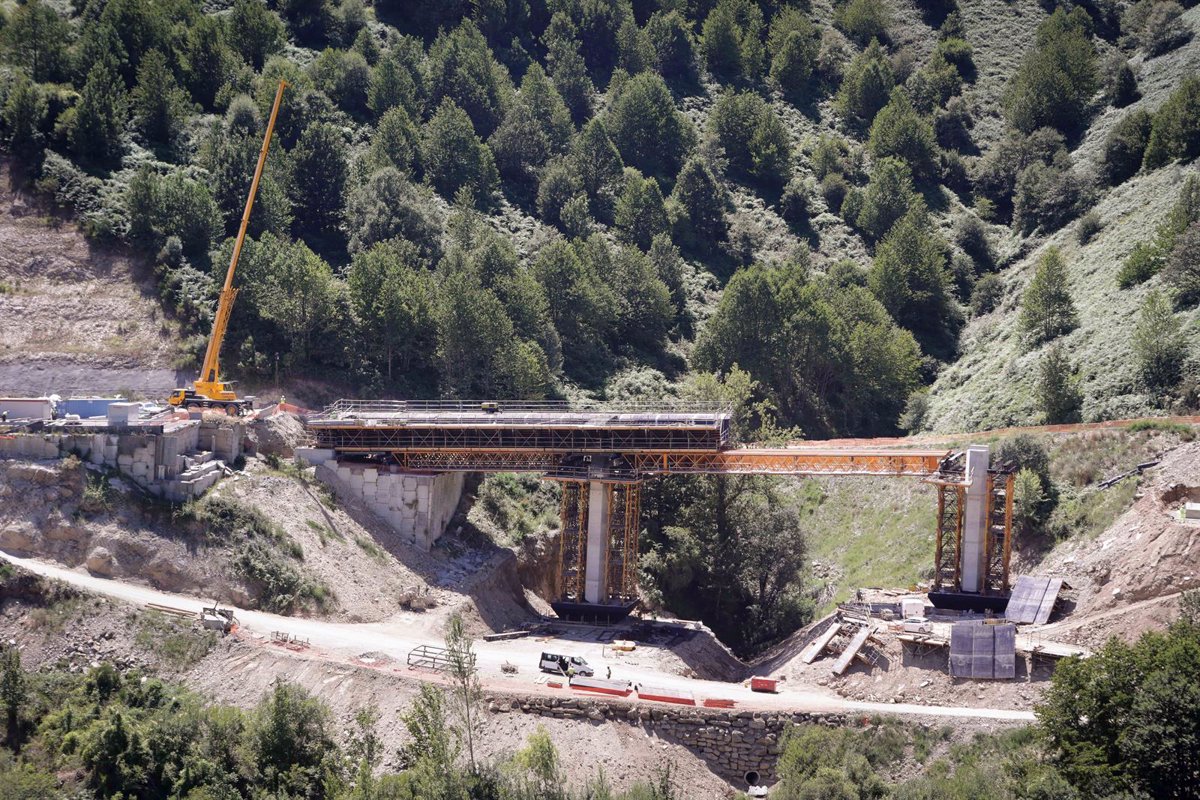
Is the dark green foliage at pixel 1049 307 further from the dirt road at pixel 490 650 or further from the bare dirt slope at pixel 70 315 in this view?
the bare dirt slope at pixel 70 315

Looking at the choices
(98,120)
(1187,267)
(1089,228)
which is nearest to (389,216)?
(98,120)

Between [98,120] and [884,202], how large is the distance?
6558cm

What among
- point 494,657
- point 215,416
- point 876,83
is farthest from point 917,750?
point 876,83

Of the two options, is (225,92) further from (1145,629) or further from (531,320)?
(1145,629)

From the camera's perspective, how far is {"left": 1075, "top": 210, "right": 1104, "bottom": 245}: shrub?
111 m

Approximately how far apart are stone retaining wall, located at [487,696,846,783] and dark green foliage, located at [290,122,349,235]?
60.4 metres

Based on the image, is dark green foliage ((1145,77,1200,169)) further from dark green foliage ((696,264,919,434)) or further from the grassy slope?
dark green foliage ((696,264,919,434))

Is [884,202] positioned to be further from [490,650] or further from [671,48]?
[490,650]

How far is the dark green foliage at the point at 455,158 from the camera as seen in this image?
4823 inches

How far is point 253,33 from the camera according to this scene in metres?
125

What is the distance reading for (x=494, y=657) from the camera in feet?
212

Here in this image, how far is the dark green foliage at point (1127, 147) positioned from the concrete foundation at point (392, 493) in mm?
65860

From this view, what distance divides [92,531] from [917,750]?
38380mm

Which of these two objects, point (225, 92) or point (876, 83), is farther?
point (876, 83)
